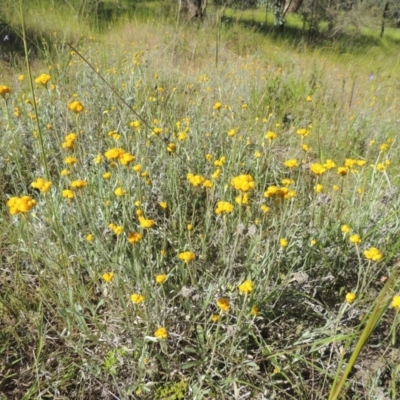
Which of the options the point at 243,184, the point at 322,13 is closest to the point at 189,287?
the point at 243,184

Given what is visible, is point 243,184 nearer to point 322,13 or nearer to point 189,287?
point 189,287

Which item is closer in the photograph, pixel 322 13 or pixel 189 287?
pixel 189 287

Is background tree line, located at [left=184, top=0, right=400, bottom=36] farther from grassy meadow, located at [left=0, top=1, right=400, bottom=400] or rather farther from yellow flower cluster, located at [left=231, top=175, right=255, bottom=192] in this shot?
yellow flower cluster, located at [left=231, top=175, right=255, bottom=192]

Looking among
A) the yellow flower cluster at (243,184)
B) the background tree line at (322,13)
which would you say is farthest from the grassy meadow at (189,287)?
the background tree line at (322,13)

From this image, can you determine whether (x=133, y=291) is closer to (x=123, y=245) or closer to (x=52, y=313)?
(x=123, y=245)

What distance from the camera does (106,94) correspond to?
9.74 ft

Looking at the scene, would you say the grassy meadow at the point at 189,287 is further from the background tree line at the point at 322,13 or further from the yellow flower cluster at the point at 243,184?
the background tree line at the point at 322,13

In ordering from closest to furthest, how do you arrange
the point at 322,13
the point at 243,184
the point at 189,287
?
the point at 243,184
the point at 189,287
the point at 322,13

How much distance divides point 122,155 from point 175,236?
48cm

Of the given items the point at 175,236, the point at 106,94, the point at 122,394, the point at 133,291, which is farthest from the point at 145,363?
the point at 106,94

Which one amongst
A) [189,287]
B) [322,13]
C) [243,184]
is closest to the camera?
[243,184]

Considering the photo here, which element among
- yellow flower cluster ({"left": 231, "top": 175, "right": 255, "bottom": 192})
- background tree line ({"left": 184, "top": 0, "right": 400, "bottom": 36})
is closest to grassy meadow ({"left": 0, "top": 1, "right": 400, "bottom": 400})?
yellow flower cluster ({"left": 231, "top": 175, "right": 255, "bottom": 192})

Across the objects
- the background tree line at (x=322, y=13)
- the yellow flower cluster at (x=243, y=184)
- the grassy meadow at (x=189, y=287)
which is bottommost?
the grassy meadow at (x=189, y=287)

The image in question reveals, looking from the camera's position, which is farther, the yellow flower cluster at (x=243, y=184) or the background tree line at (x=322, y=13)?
the background tree line at (x=322, y=13)
